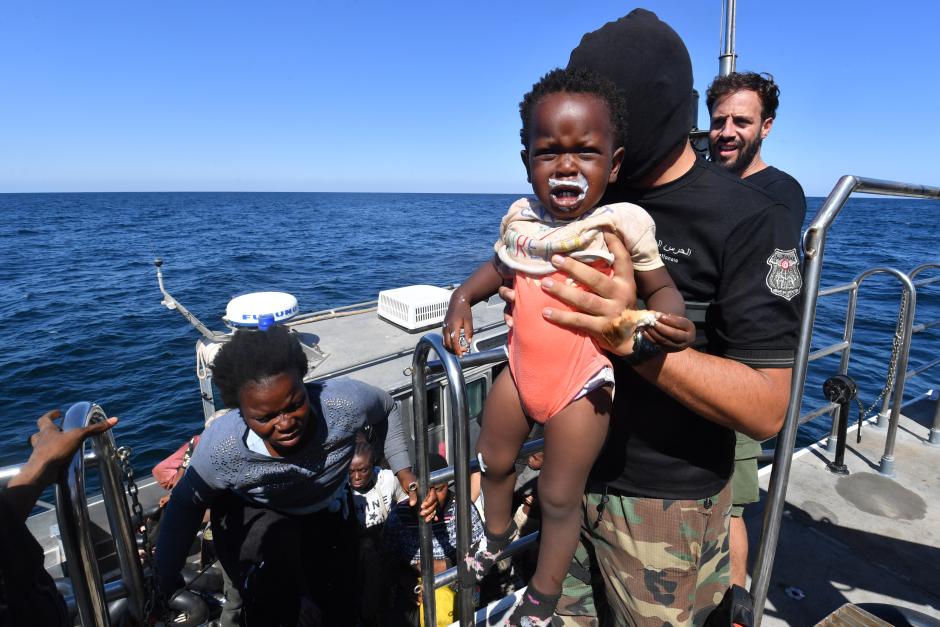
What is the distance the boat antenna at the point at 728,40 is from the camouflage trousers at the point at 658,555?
133 inches

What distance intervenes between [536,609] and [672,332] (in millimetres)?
1128

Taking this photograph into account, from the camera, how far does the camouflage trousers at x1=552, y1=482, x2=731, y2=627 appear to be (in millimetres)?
1751

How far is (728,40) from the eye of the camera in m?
3.93

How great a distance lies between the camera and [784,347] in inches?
56.9

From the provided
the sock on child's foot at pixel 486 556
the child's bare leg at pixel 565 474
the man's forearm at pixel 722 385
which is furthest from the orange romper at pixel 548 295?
the sock on child's foot at pixel 486 556

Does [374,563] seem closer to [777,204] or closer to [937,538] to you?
[777,204]

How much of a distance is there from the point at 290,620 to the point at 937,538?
4.12m

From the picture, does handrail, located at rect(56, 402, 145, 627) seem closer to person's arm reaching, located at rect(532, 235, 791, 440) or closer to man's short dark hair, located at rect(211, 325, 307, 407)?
man's short dark hair, located at rect(211, 325, 307, 407)

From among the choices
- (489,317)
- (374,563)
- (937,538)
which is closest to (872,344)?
(489,317)

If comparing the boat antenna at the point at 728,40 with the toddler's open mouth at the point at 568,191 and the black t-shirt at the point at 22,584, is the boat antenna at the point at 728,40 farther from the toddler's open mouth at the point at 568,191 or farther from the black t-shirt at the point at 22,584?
the black t-shirt at the point at 22,584

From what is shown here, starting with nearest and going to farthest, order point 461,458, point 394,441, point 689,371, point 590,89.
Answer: point 689,371 < point 590,89 < point 461,458 < point 394,441

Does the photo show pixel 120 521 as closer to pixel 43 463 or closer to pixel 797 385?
pixel 43 463

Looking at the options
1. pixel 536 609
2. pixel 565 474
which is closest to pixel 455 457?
pixel 565 474

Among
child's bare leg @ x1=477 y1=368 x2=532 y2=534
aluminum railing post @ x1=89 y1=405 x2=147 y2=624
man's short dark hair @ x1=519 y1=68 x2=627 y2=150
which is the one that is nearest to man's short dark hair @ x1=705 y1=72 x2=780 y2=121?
man's short dark hair @ x1=519 y1=68 x2=627 y2=150
